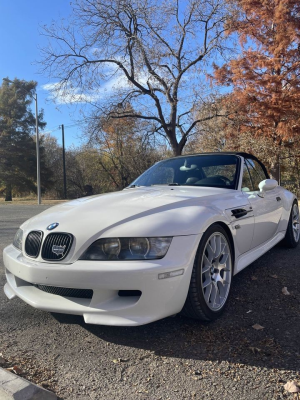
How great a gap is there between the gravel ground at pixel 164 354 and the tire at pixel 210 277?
5.5 inches

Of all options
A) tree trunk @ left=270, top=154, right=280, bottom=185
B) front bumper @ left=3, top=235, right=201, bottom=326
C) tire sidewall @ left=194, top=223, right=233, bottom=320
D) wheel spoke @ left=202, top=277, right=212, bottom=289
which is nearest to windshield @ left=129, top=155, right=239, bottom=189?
tire sidewall @ left=194, top=223, right=233, bottom=320

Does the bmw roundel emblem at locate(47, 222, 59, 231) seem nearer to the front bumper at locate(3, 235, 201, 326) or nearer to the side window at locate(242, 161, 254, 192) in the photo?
the front bumper at locate(3, 235, 201, 326)

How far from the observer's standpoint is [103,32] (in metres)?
15.2

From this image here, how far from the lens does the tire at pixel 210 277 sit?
2603mm

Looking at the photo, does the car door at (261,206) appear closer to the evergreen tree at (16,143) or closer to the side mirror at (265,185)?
the side mirror at (265,185)

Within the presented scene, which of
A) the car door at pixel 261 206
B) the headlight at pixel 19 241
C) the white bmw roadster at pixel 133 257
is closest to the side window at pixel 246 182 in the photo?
the car door at pixel 261 206

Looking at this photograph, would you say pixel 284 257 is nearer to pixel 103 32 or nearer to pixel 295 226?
pixel 295 226

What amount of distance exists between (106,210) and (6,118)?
130ft

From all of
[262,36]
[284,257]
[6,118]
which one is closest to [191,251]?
[284,257]

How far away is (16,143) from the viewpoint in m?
37.6

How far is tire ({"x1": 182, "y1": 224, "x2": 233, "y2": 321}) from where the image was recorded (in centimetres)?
260

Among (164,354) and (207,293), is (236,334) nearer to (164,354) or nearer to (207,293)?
(207,293)

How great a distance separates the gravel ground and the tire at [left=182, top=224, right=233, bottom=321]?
139 mm

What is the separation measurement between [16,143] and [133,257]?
3874 cm
